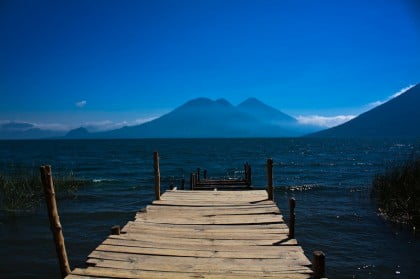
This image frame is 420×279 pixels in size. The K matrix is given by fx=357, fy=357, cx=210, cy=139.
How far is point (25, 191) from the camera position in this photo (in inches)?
875

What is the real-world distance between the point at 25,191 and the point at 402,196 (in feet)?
69.2

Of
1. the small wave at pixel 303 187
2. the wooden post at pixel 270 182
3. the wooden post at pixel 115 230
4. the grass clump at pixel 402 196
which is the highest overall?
the wooden post at pixel 270 182

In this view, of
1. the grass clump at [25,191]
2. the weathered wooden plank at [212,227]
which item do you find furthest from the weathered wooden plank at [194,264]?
the grass clump at [25,191]

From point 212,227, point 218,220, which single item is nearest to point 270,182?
point 218,220

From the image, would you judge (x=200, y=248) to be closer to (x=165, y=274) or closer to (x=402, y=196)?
(x=165, y=274)

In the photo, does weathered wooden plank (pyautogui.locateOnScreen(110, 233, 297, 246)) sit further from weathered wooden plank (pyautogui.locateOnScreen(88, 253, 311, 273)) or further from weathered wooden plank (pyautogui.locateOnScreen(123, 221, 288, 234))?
weathered wooden plank (pyautogui.locateOnScreen(88, 253, 311, 273))

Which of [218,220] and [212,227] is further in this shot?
[218,220]

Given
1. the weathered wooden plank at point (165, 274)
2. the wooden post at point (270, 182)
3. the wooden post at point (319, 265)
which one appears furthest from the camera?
the wooden post at point (270, 182)

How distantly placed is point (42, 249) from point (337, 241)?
1123cm

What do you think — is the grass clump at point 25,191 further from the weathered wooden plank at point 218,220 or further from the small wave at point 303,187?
the small wave at point 303,187

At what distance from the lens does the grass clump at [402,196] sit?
1500 centimetres

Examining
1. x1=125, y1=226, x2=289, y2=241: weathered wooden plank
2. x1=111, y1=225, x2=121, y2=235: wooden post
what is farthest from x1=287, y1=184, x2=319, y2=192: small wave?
x1=111, y1=225, x2=121, y2=235: wooden post

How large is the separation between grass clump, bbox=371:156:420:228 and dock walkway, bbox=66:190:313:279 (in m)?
7.89

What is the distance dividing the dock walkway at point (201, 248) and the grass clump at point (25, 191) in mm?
11955
